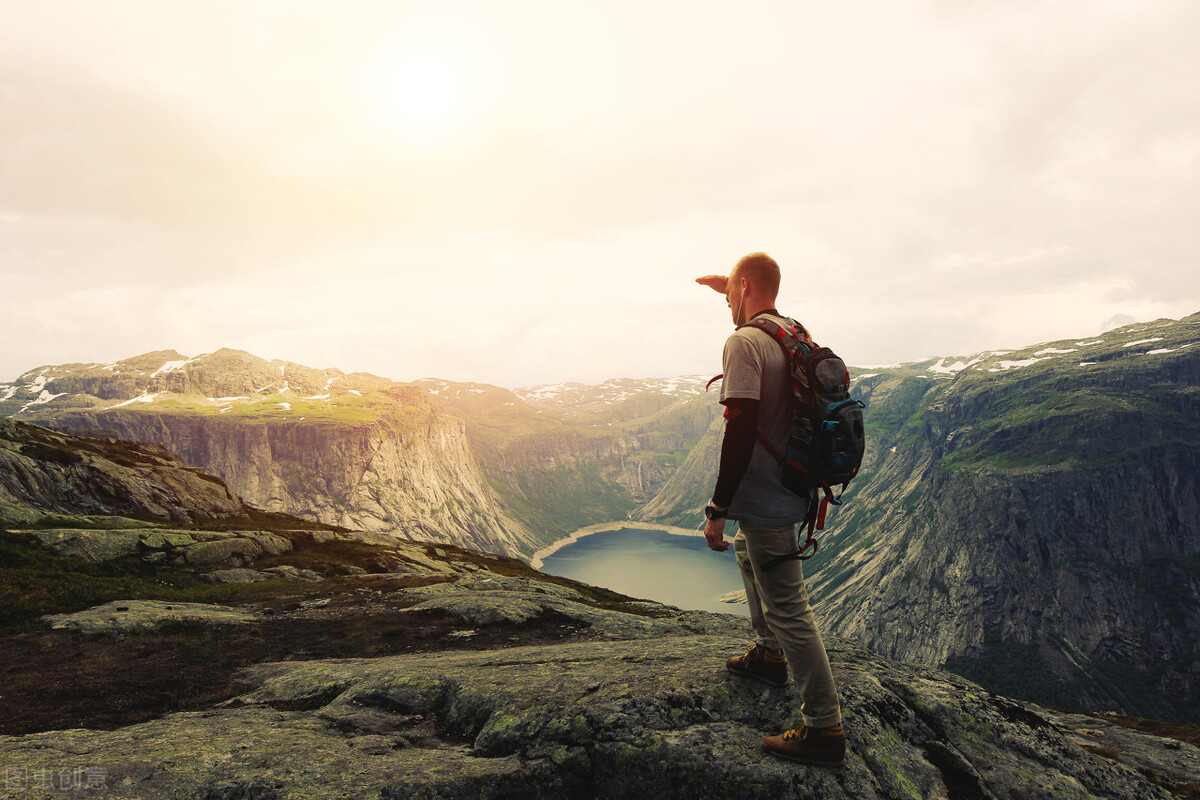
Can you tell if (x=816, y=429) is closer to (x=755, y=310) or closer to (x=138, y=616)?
(x=755, y=310)

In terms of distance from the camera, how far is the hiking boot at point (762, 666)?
852 centimetres

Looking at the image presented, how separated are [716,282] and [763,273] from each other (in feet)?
4.23

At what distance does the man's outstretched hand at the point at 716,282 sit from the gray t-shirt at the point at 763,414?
2081 millimetres

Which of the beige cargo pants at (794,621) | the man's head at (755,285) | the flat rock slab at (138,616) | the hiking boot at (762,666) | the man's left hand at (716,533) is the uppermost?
the man's head at (755,285)

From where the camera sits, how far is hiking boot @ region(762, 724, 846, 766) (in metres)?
6.91

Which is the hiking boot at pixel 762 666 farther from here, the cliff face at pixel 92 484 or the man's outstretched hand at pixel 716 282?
the cliff face at pixel 92 484

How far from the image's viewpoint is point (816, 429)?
291 inches

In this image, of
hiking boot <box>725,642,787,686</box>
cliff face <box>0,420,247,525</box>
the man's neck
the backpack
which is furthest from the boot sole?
cliff face <box>0,420,247,525</box>

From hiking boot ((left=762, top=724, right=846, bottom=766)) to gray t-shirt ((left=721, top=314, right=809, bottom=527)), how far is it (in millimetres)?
2838

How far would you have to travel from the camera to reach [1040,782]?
852cm

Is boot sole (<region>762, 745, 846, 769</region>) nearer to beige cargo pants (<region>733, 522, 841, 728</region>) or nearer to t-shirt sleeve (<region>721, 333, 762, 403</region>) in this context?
beige cargo pants (<region>733, 522, 841, 728</region>)

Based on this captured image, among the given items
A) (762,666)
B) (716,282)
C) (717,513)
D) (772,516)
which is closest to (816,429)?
(772,516)

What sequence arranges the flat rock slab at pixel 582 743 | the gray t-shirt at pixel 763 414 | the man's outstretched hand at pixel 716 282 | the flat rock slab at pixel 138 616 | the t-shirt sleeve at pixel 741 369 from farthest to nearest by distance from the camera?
the flat rock slab at pixel 138 616
the man's outstretched hand at pixel 716 282
the gray t-shirt at pixel 763 414
the t-shirt sleeve at pixel 741 369
the flat rock slab at pixel 582 743

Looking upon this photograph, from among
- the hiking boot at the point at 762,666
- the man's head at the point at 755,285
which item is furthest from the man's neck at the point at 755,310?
the hiking boot at the point at 762,666
